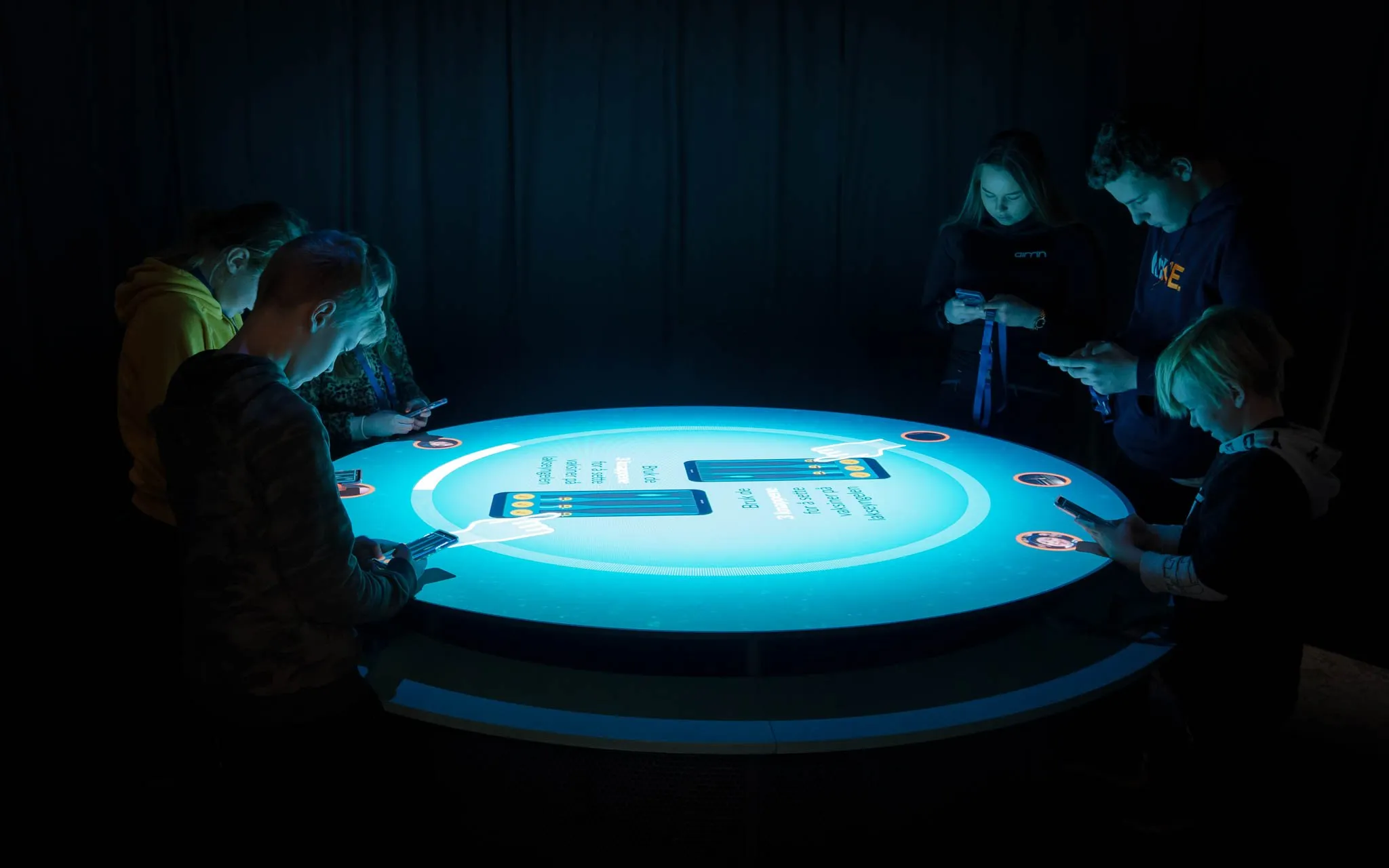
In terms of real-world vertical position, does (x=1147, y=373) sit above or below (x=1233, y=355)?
below

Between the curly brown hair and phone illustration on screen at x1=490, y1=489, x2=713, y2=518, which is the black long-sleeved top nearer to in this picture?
the curly brown hair

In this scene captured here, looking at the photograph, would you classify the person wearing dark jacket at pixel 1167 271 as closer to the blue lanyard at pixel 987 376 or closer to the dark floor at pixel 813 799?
the blue lanyard at pixel 987 376

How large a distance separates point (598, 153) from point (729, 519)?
8.24 ft

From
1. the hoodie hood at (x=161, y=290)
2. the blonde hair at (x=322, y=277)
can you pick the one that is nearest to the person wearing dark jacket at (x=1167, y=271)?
the blonde hair at (x=322, y=277)

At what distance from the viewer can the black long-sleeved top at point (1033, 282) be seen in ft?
10.4

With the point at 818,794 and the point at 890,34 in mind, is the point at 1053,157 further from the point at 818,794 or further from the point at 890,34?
the point at 818,794

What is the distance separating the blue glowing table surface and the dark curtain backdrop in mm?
1324

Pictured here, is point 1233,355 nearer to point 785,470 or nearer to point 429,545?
point 785,470

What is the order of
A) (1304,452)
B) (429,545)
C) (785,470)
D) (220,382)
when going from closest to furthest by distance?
(220,382), (1304,452), (429,545), (785,470)

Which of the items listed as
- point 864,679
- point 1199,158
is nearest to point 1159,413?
point 1199,158

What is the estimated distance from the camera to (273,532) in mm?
1499

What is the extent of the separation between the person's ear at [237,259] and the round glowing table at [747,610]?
0.52 m

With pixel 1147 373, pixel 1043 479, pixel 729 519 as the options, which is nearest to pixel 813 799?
pixel 729 519

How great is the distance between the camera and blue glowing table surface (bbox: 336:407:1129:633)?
1.75 meters
